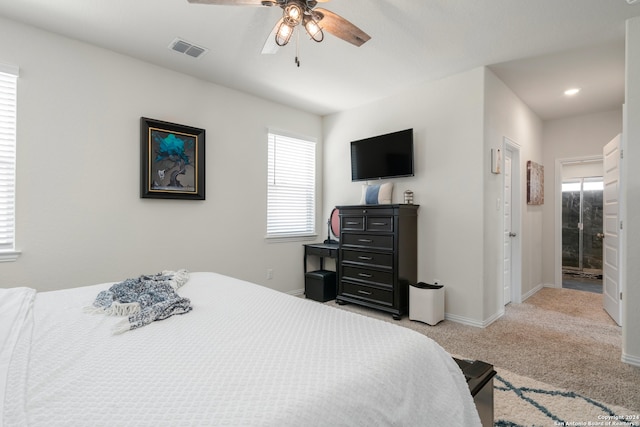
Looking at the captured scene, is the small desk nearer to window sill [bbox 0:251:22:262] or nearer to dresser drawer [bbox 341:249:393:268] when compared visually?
dresser drawer [bbox 341:249:393:268]

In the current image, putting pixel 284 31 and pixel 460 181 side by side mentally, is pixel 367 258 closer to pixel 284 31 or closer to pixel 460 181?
pixel 460 181

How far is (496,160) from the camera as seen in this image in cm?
346

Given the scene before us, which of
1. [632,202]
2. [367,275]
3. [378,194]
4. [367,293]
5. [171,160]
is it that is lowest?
[367,293]

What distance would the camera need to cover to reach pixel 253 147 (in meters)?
4.01

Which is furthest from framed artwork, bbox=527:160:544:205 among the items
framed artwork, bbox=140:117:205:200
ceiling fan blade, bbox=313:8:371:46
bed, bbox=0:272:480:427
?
framed artwork, bbox=140:117:205:200

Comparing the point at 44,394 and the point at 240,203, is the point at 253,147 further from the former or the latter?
the point at 44,394

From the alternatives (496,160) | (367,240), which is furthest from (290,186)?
(496,160)

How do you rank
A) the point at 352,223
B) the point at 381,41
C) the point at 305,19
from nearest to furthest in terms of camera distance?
the point at 305,19, the point at 381,41, the point at 352,223

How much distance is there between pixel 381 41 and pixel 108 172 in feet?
8.80

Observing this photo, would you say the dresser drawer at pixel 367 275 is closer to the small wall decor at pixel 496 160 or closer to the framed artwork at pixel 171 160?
the small wall decor at pixel 496 160

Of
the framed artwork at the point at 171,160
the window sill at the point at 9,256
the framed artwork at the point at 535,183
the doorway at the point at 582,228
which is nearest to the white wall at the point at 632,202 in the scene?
the framed artwork at the point at 535,183

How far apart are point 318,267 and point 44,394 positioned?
3.94m

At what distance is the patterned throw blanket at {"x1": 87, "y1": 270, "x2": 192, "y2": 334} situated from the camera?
1343 mm

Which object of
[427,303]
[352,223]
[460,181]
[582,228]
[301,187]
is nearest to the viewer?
[427,303]
